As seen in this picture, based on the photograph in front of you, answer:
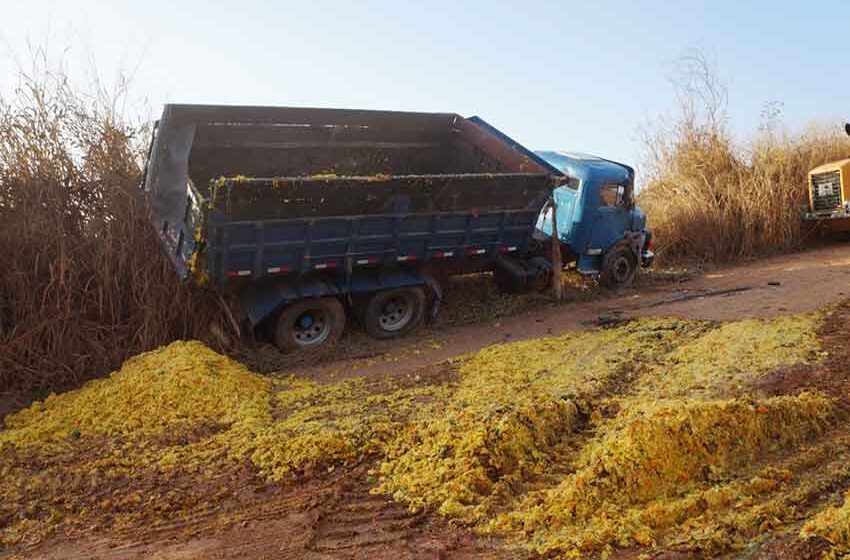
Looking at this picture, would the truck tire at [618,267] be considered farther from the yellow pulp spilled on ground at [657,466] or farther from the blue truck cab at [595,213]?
the yellow pulp spilled on ground at [657,466]

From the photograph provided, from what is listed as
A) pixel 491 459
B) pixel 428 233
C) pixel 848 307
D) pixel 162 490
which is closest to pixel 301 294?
pixel 428 233

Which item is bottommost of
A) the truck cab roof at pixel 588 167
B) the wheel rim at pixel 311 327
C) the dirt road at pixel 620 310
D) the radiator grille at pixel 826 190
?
the dirt road at pixel 620 310

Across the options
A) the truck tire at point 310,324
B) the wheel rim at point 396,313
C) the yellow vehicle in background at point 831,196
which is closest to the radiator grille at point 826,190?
the yellow vehicle in background at point 831,196

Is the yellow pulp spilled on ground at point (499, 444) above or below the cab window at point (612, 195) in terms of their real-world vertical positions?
below

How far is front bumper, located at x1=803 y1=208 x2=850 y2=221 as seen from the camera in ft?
45.8

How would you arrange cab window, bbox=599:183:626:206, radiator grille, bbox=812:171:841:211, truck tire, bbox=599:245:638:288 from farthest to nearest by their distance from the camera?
1. radiator grille, bbox=812:171:841:211
2. truck tire, bbox=599:245:638:288
3. cab window, bbox=599:183:626:206

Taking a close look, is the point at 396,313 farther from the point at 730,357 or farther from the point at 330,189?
the point at 730,357

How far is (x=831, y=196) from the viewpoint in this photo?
14234 millimetres

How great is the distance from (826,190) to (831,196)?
17 cm

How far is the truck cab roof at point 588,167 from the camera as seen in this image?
10.2 metres

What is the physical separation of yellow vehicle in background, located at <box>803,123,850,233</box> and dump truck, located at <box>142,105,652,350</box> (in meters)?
6.45

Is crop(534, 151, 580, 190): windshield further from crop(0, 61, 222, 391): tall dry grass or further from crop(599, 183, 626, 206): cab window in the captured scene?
crop(0, 61, 222, 391): tall dry grass

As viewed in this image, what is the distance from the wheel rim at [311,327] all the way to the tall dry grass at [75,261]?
1027 millimetres

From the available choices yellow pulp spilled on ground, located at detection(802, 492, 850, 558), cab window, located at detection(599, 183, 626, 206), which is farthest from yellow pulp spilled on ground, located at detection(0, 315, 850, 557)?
cab window, located at detection(599, 183, 626, 206)
